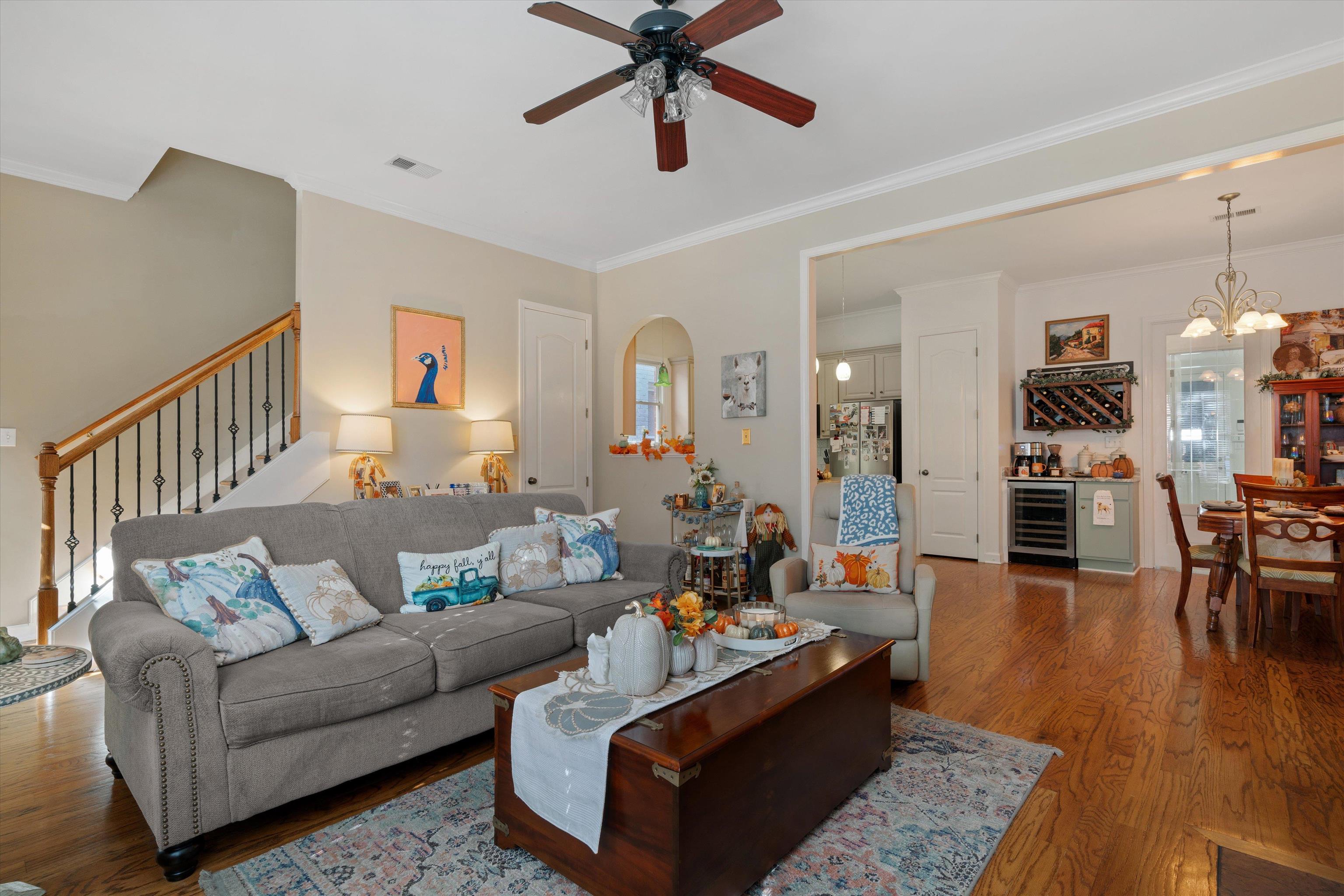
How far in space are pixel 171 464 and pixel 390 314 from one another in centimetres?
185

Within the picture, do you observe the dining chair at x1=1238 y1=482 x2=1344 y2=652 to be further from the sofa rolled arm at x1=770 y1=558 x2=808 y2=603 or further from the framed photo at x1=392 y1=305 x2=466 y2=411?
the framed photo at x1=392 y1=305 x2=466 y2=411

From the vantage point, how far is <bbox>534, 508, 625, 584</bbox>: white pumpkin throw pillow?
339 cm

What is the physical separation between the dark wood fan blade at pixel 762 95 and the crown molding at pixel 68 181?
4.08 metres

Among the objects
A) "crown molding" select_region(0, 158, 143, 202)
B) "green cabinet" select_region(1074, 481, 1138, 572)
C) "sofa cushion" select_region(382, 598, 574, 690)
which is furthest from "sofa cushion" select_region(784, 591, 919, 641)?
"crown molding" select_region(0, 158, 143, 202)

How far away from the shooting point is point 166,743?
181 cm

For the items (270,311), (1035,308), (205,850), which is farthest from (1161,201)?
(270,311)

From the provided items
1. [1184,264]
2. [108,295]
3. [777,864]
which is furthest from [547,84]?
[1184,264]

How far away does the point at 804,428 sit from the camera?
4.66 meters

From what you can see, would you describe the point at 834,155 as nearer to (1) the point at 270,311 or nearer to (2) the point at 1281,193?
(2) the point at 1281,193

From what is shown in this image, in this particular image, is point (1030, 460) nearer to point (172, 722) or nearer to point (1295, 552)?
point (1295, 552)

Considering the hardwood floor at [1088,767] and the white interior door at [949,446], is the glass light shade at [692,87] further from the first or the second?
the white interior door at [949,446]

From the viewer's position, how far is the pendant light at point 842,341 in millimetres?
6465

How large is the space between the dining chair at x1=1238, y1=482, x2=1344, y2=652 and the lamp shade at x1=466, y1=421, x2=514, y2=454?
15.5ft

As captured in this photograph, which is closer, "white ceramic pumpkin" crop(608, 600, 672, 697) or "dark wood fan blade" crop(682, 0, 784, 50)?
"white ceramic pumpkin" crop(608, 600, 672, 697)
